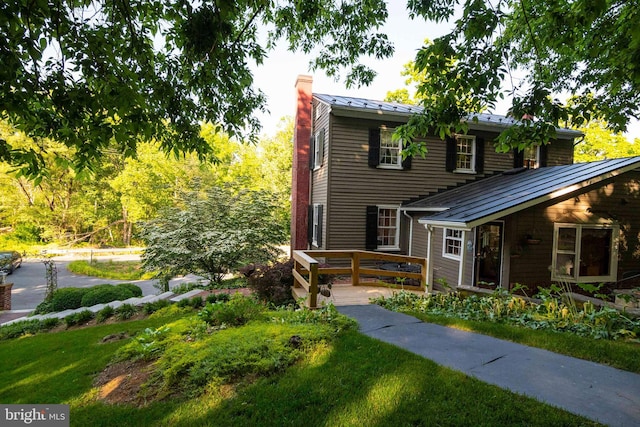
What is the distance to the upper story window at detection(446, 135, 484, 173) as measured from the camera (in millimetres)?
12789

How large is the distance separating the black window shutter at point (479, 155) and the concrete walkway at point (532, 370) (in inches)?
372

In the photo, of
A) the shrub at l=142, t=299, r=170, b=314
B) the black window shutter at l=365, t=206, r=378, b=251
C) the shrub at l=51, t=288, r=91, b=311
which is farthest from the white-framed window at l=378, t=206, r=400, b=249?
the shrub at l=51, t=288, r=91, b=311

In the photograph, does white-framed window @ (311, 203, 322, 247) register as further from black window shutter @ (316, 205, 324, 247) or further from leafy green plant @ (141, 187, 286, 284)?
leafy green plant @ (141, 187, 286, 284)

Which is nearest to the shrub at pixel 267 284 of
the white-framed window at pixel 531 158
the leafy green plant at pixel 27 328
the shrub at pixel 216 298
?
the shrub at pixel 216 298

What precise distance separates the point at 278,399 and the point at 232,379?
0.69 m

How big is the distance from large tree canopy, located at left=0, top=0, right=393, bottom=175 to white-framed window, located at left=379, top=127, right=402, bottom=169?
7357 millimetres

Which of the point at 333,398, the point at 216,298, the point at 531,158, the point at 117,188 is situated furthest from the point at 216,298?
the point at 117,188

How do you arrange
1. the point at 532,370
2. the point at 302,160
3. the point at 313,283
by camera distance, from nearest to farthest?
the point at 532,370
the point at 313,283
the point at 302,160

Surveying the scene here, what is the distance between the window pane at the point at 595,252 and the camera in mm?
8852

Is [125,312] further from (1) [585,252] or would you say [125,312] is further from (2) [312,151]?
(1) [585,252]

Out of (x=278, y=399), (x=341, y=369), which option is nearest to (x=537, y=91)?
(x=341, y=369)

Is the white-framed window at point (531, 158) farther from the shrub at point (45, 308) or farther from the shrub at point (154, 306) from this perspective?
the shrub at point (45, 308)

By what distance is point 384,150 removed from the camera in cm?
1238

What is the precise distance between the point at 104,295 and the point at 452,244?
10689mm
